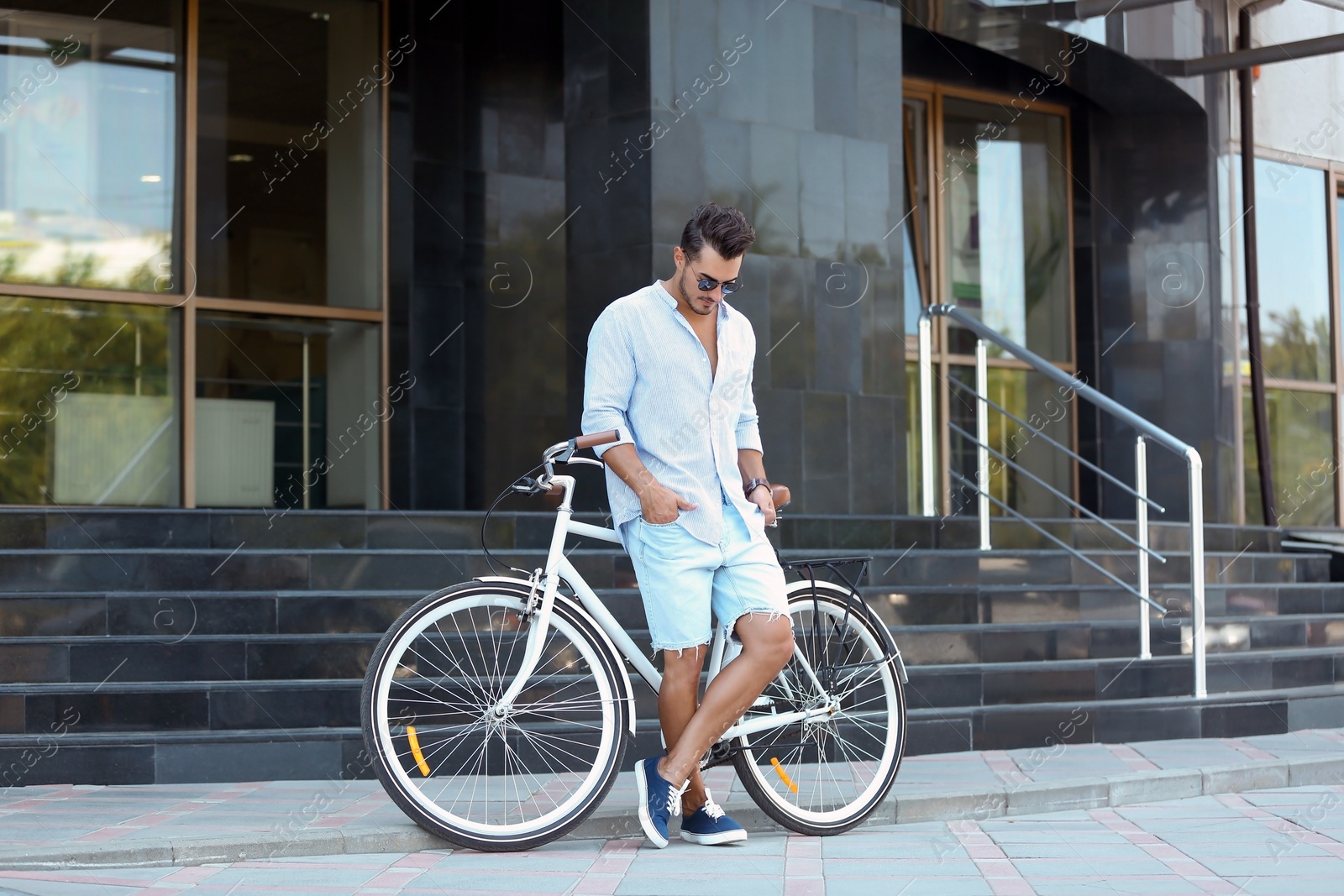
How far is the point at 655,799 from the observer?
169 inches

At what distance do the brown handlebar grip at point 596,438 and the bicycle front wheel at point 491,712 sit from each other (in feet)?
1.58

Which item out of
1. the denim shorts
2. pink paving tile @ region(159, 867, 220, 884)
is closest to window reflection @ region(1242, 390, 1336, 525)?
the denim shorts

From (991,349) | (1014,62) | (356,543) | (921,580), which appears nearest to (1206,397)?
(991,349)

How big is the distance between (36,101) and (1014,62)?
7.55 meters

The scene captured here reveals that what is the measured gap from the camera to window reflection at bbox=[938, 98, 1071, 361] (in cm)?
1211

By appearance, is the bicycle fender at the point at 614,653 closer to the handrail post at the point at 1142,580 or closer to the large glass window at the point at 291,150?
the handrail post at the point at 1142,580

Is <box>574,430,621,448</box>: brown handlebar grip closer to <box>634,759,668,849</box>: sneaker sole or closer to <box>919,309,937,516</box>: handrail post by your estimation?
<box>634,759,668,849</box>: sneaker sole

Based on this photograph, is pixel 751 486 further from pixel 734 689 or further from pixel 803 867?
pixel 803 867

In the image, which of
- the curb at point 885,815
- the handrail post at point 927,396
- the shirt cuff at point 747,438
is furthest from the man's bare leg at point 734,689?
the handrail post at point 927,396

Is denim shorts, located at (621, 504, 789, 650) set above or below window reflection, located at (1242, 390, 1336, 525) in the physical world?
below

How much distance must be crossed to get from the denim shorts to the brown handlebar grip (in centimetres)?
27

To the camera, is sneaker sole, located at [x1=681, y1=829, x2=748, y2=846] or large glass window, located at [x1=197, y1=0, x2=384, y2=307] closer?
sneaker sole, located at [x1=681, y1=829, x2=748, y2=846]

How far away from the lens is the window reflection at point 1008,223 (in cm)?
1211

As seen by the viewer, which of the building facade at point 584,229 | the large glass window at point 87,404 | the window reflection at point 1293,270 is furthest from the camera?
the window reflection at point 1293,270
